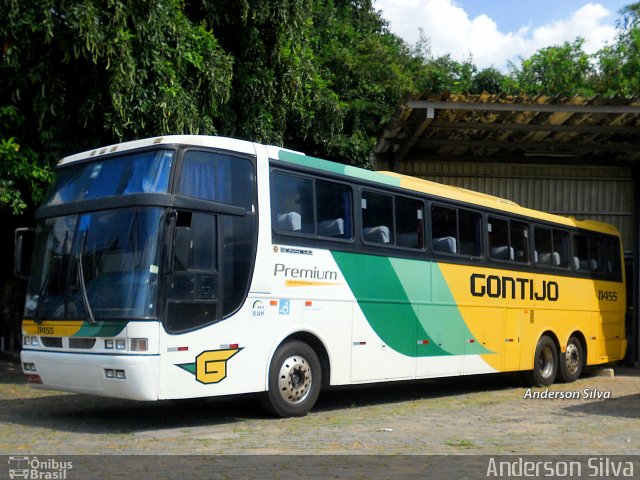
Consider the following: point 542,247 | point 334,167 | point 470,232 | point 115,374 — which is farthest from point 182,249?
point 542,247

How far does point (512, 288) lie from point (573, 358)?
295 centimetres

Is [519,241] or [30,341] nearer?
[30,341]

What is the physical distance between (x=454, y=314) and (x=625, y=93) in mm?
23036

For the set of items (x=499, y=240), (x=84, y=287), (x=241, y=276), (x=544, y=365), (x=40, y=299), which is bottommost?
(x=544, y=365)

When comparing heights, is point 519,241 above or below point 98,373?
above

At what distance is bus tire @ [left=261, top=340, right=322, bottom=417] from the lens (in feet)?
33.2

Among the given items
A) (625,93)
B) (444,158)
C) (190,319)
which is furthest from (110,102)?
(625,93)

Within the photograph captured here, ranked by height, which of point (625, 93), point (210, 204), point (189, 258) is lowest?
point (189, 258)

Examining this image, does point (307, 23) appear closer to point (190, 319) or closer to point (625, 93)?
point (190, 319)

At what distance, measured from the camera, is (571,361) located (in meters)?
16.6

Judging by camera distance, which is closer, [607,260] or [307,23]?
[307,23]

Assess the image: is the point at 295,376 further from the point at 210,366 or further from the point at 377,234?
the point at 377,234

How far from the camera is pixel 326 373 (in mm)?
11039

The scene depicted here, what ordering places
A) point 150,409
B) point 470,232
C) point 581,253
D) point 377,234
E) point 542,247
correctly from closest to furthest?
point 150,409 → point 377,234 → point 470,232 → point 542,247 → point 581,253
